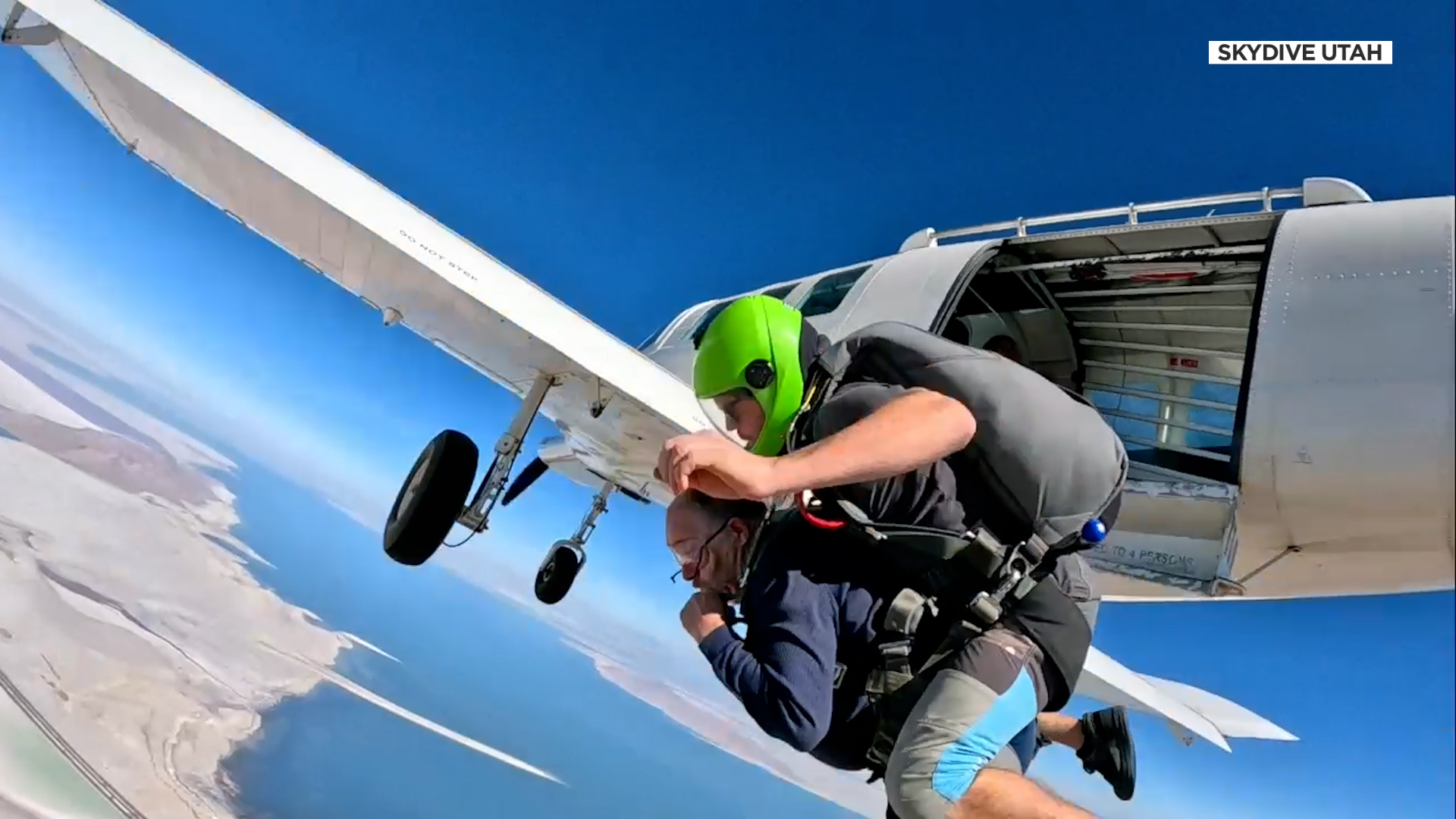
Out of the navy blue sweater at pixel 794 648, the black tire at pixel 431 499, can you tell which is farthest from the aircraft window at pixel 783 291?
the navy blue sweater at pixel 794 648

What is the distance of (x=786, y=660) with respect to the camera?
141 cm

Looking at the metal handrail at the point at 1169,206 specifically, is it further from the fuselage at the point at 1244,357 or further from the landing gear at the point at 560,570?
the landing gear at the point at 560,570

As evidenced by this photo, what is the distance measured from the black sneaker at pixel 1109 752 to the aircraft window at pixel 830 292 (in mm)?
4009

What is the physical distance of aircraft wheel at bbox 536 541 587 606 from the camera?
28.2 ft

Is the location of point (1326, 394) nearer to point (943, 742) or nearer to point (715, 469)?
point (943, 742)

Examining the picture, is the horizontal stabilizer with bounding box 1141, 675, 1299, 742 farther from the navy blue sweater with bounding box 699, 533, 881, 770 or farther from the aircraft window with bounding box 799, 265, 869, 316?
the navy blue sweater with bounding box 699, 533, 881, 770

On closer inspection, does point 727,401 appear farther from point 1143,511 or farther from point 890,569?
point 1143,511

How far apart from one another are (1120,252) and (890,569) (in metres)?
4.69

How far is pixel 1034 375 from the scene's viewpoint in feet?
4.96

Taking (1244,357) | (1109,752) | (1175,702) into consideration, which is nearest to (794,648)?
(1109,752)

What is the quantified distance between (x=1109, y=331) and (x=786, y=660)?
6246 mm

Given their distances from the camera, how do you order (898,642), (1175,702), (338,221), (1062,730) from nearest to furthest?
(898,642) < (1062,730) < (338,221) < (1175,702)

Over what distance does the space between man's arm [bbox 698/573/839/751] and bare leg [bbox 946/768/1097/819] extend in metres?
0.34

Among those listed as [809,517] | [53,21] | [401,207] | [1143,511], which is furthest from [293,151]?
[1143,511]
